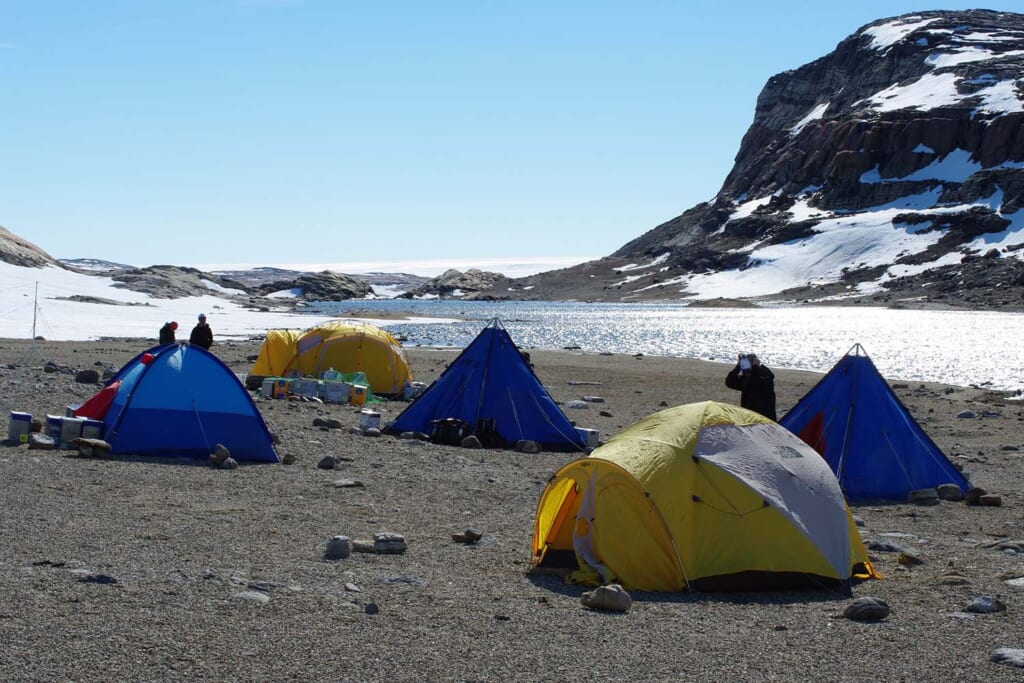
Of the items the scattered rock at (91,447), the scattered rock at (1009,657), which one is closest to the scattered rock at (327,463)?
the scattered rock at (91,447)

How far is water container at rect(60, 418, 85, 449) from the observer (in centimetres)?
1780

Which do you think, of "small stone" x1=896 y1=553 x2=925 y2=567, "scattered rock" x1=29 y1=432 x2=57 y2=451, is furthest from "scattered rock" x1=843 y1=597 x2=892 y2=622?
"scattered rock" x1=29 y1=432 x2=57 y2=451

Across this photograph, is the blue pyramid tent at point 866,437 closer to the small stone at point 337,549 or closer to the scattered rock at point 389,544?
the scattered rock at point 389,544

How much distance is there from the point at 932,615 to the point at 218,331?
214 feet

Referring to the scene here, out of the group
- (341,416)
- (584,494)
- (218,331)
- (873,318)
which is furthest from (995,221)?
(584,494)

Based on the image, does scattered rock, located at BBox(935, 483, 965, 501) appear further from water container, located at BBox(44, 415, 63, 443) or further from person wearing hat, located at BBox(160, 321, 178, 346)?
person wearing hat, located at BBox(160, 321, 178, 346)

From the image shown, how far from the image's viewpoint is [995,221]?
540ft

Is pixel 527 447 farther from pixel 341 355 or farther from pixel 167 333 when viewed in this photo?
pixel 341 355

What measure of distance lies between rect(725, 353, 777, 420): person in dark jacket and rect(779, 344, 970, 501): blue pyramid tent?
401mm

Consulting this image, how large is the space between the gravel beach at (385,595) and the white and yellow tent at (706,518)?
37cm

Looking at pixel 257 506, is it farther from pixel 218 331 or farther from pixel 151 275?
pixel 151 275

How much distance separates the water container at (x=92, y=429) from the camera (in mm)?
17906

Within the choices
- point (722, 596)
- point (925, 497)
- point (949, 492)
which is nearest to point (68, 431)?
point (722, 596)

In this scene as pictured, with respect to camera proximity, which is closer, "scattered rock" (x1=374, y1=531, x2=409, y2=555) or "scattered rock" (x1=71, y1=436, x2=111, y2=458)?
"scattered rock" (x1=374, y1=531, x2=409, y2=555)
